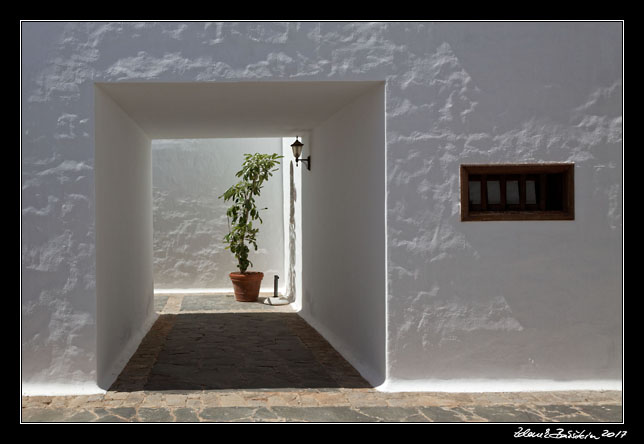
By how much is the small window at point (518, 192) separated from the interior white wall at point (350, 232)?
30.9 inches

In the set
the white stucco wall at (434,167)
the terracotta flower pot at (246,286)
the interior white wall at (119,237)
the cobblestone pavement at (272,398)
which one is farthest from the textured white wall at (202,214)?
the white stucco wall at (434,167)

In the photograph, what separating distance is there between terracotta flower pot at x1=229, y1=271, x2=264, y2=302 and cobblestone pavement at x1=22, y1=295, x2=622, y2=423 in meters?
3.61

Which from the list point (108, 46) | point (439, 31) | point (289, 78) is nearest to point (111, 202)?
point (108, 46)

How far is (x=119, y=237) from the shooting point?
6.46 meters

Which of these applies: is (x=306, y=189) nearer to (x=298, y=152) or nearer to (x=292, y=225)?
(x=298, y=152)

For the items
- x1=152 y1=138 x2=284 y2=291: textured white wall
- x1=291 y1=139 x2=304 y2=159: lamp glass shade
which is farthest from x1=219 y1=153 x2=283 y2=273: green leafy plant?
x1=291 y1=139 x2=304 y2=159: lamp glass shade

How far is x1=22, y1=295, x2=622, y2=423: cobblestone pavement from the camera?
474 cm

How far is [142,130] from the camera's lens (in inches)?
317

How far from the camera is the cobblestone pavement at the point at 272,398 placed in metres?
4.74

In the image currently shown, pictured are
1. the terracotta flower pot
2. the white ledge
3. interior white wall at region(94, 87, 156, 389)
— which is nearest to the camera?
the white ledge

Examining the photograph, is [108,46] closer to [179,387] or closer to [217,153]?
[179,387]

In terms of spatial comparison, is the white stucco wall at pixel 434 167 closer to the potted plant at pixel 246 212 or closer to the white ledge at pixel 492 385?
the white ledge at pixel 492 385

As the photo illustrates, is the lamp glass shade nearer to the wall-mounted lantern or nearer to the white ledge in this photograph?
the wall-mounted lantern

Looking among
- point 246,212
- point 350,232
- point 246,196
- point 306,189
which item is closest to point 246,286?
point 246,212
